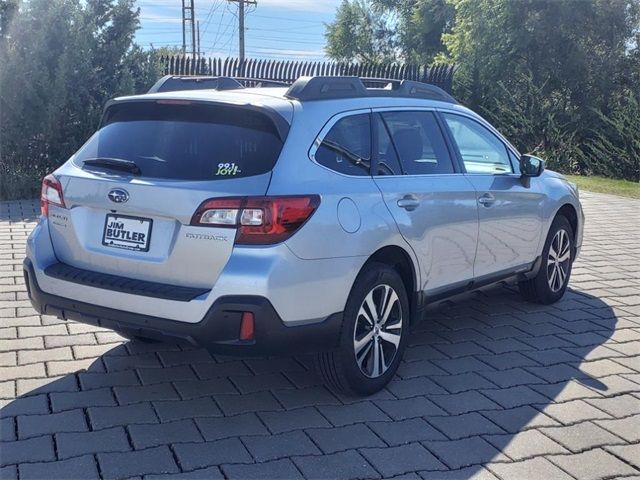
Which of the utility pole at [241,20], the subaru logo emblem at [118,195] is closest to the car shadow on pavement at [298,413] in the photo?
the subaru logo emblem at [118,195]

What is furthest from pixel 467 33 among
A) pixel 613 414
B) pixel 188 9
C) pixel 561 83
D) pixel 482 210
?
pixel 188 9

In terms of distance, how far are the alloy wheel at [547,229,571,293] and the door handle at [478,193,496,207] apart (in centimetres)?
116

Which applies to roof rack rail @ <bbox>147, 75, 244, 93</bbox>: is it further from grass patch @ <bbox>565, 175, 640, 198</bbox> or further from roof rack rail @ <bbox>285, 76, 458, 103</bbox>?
grass patch @ <bbox>565, 175, 640, 198</bbox>

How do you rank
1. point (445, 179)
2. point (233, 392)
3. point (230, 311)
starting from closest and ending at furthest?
1. point (230, 311)
2. point (233, 392)
3. point (445, 179)

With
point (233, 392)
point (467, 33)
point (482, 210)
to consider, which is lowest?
point (233, 392)

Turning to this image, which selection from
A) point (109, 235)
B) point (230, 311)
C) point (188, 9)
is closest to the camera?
point (230, 311)

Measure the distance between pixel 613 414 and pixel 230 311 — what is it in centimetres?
233

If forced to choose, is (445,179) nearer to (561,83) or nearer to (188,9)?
(561,83)

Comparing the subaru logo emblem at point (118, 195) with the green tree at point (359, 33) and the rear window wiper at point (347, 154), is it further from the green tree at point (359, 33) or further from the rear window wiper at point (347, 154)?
the green tree at point (359, 33)

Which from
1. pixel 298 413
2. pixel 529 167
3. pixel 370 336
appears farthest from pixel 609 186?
pixel 298 413

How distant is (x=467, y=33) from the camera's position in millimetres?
22000

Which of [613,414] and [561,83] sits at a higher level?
[561,83]

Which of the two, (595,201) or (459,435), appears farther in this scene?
(595,201)

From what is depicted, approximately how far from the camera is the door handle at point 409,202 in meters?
4.71
